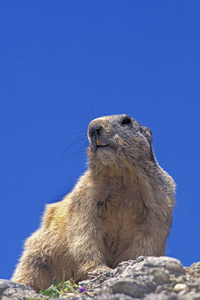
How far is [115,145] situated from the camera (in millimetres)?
10445

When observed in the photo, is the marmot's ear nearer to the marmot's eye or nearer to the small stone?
the marmot's eye

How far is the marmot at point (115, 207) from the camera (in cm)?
1030

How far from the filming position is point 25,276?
11.4 m

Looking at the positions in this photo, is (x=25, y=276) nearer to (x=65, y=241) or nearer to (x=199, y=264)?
(x=65, y=241)

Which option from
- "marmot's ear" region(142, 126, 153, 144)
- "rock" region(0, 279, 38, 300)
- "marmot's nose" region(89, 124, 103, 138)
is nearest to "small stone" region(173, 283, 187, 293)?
"rock" region(0, 279, 38, 300)

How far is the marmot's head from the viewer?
1038cm

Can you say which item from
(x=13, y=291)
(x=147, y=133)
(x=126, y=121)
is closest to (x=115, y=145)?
(x=126, y=121)

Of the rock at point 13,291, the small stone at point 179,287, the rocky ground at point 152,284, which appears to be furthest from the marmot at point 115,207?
the small stone at point 179,287

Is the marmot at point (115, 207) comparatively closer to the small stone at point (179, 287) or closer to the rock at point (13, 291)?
the rock at point (13, 291)

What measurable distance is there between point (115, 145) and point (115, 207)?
133 centimetres

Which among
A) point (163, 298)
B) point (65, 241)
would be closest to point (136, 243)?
point (65, 241)

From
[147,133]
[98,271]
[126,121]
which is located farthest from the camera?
[147,133]

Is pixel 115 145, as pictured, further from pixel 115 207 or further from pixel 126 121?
pixel 115 207

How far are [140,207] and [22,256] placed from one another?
132 inches
